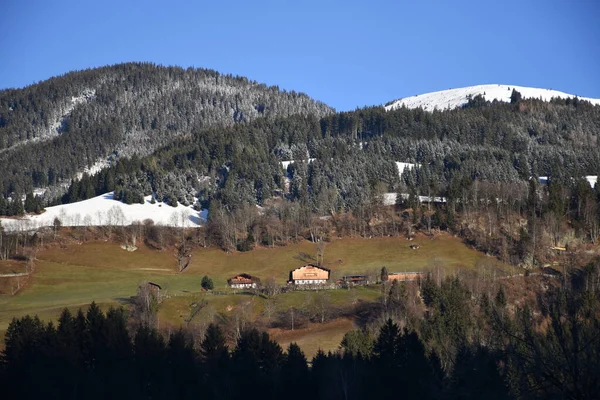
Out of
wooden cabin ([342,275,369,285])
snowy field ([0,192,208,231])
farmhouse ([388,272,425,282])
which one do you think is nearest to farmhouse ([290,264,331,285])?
wooden cabin ([342,275,369,285])

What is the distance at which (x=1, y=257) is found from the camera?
12588 cm

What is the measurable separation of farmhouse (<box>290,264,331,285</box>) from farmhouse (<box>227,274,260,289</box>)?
7.58m

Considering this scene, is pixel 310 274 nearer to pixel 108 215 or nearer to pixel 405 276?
pixel 405 276

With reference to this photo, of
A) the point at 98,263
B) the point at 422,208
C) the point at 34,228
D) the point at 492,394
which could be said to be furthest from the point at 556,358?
the point at 34,228

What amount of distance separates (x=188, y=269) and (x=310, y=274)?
2524cm

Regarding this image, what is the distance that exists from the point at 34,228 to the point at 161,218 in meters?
30.2

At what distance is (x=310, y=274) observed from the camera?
122 meters

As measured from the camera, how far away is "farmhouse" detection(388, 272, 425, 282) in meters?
113

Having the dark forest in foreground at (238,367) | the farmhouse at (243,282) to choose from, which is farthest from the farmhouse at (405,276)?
the dark forest in foreground at (238,367)

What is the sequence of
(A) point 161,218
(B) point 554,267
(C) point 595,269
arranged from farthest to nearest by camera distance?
(A) point 161,218, (B) point 554,267, (C) point 595,269

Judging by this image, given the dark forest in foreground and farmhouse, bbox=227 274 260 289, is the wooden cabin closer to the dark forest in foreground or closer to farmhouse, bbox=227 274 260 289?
farmhouse, bbox=227 274 260 289

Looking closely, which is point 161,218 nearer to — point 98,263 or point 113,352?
point 98,263

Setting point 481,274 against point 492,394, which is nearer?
point 492,394

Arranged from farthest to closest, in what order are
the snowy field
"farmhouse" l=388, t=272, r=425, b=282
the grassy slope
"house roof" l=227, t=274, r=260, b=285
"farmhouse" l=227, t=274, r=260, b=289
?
the snowy field, "house roof" l=227, t=274, r=260, b=285, "farmhouse" l=227, t=274, r=260, b=289, "farmhouse" l=388, t=272, r=425, b=282, the grassy slope
